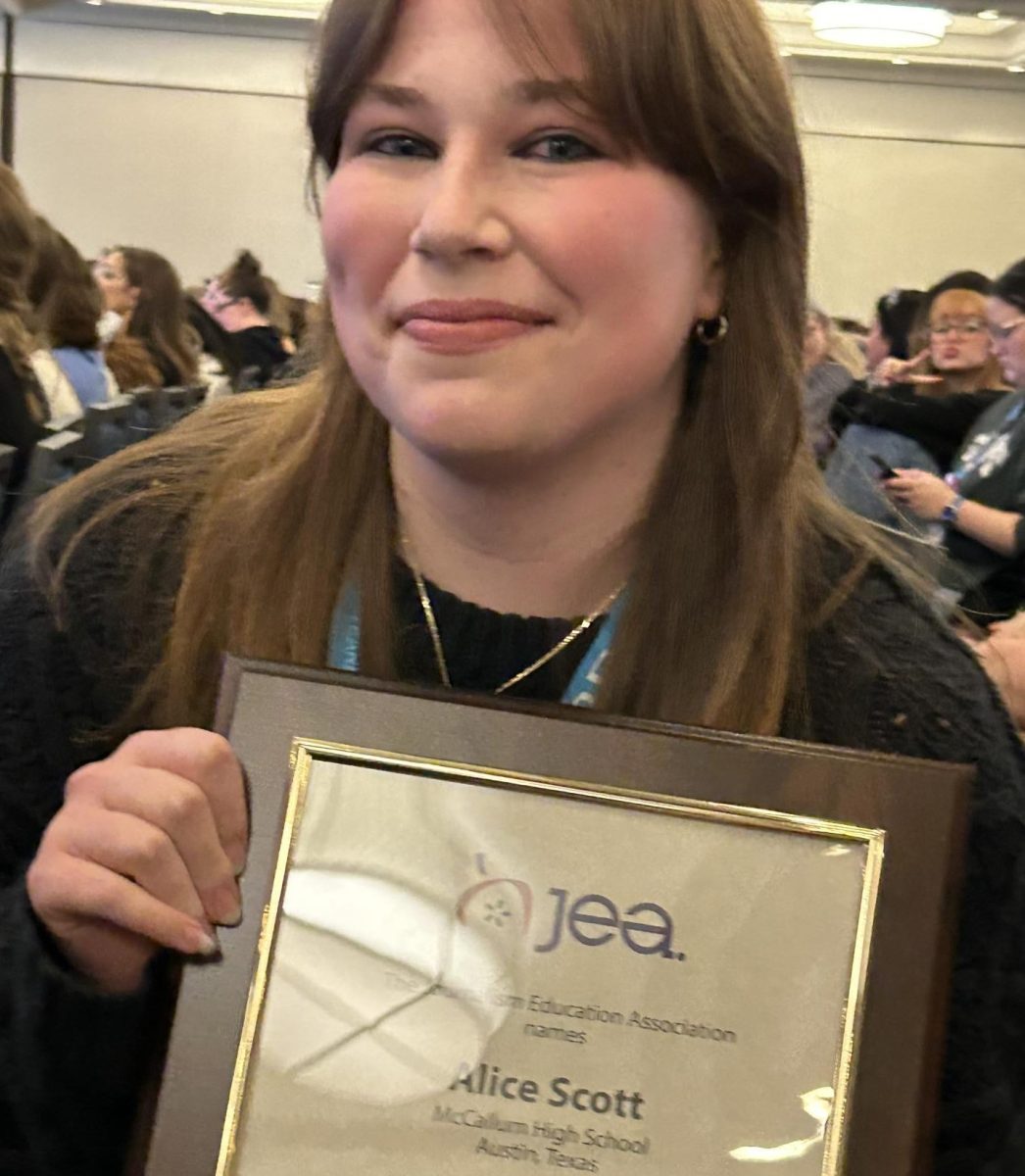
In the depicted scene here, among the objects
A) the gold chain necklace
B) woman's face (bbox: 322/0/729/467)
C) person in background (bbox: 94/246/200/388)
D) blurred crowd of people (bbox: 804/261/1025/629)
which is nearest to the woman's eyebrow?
woman's face (bbox: 322/0/729/467)

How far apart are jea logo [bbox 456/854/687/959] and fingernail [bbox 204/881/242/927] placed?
112 millimetres

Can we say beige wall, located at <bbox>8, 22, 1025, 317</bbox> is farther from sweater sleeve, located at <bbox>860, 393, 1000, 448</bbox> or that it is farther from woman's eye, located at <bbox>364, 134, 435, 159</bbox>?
woman's eye, located at <bbox>364, 134, 435, 159</bbox>

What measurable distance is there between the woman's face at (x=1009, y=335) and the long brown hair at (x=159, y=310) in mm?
3210

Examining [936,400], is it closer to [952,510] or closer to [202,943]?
[952,510]

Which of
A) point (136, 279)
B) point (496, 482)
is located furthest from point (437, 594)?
point (136, 279)

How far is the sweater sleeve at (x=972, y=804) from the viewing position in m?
0.90

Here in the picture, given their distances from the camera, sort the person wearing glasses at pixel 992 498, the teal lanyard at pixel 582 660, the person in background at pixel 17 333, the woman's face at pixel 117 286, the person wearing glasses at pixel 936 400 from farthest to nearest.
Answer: the woman's face at pixel 117 286 → the person wearing glasses at pixel 936 400 → the person in background at pixel 17 333 → the person wearing glasses at pixel 992 498 → the teal lanyard at pixel 582 660

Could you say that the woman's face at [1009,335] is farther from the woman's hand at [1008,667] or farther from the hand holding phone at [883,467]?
the woman's hand at [1008,667]

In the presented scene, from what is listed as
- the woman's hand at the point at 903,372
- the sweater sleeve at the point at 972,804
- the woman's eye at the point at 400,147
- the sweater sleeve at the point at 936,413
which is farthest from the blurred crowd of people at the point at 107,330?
the woman's hand at the point at 903,372

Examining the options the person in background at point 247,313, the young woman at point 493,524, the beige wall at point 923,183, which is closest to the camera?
the young woman at point 493,524

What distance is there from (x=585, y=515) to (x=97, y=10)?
951cm

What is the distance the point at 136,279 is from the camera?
18.0 feet

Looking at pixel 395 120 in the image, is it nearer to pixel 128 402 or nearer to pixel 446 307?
pixel 446 307

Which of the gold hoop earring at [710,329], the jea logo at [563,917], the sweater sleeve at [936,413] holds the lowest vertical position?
the jea logo at [563,917]
